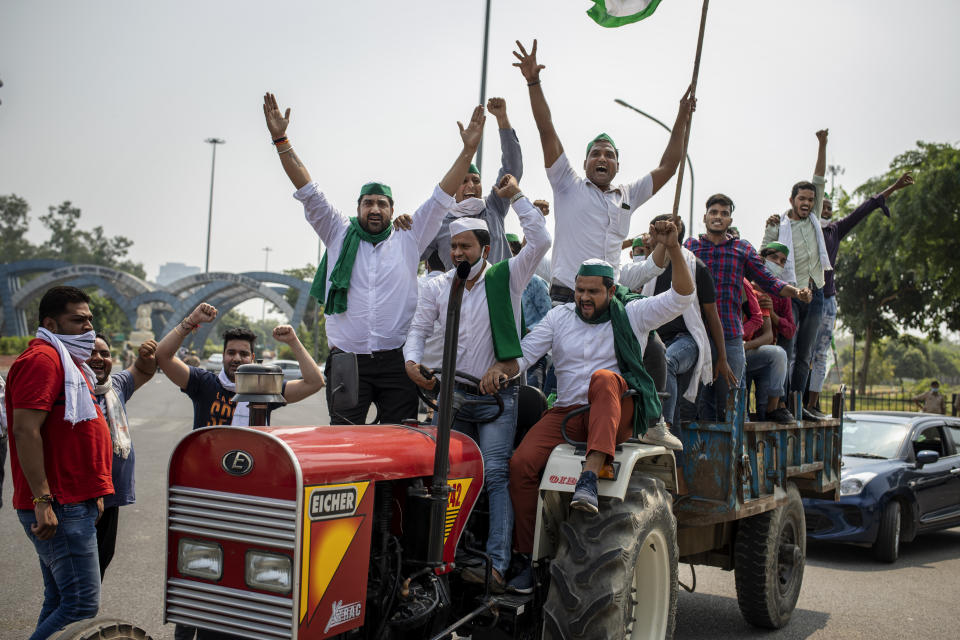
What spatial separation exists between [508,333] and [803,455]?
12.2 ft

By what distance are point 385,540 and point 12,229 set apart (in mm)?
106348

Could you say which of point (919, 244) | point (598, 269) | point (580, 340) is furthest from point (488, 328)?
point (919, 244)

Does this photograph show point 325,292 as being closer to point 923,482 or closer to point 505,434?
point 505,434

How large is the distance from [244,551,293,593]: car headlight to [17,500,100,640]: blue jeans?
49.1 inches

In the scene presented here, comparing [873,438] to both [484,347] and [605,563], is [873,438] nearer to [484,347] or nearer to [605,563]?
[484,347]

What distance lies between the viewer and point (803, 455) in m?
6.93

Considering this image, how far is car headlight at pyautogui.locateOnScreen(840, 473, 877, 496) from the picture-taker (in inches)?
372

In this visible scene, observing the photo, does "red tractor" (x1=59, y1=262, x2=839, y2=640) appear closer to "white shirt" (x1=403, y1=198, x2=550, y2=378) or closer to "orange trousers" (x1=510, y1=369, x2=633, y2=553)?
"orange trousers" (x1=510, y1=369, x2=633, y2=553)

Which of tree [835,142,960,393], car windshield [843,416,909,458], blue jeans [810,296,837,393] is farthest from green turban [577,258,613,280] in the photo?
tree [835,142,960,393]

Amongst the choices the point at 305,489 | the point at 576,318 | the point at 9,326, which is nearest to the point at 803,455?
the point at 576,318

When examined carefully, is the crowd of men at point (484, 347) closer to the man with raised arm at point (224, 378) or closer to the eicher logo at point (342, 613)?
the man with raised arm at point (224, 378)

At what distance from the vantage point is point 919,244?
22.3m

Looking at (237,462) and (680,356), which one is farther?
(680,356)

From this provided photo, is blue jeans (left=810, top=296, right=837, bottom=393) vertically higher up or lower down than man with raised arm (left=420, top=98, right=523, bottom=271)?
lower down
